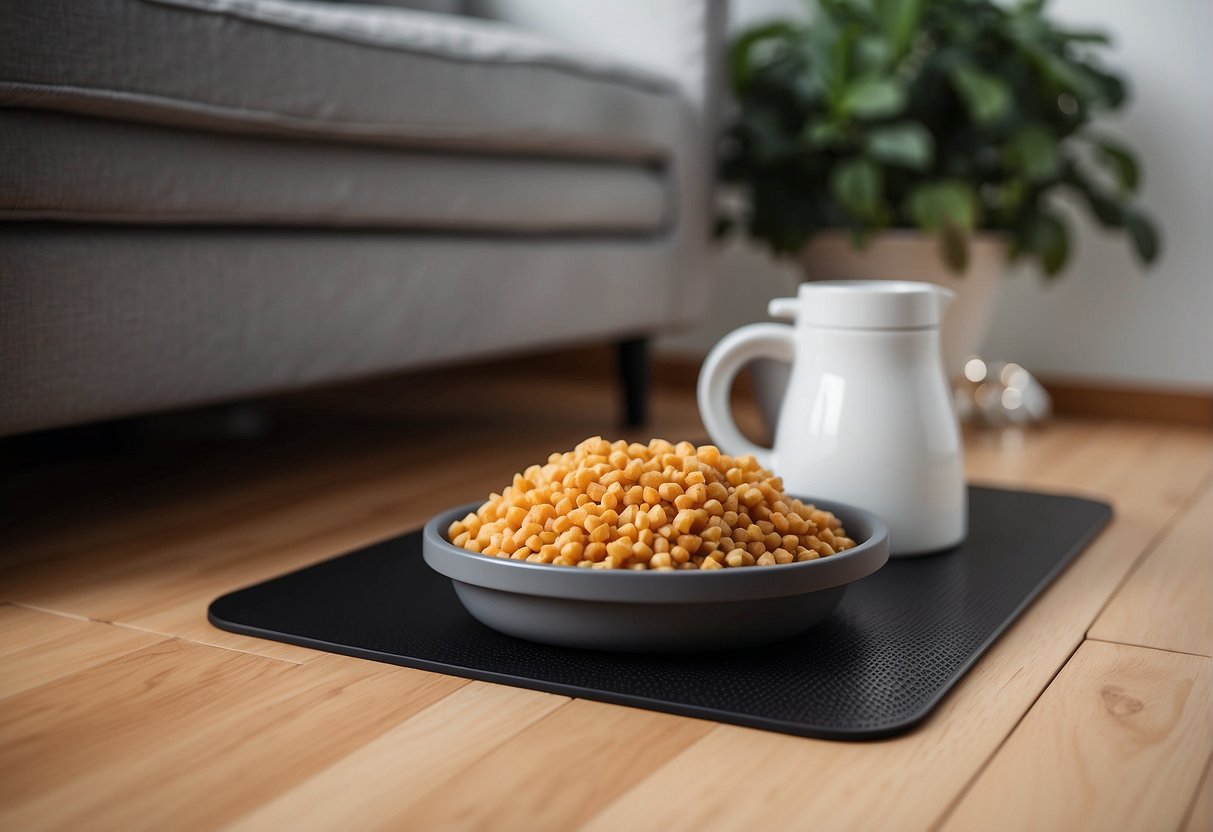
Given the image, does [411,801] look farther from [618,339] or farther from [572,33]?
[572,33]

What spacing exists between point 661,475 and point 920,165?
46.9 inches

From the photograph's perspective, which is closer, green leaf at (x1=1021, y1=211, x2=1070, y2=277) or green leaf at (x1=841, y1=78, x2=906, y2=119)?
green leaf at (x1=841, y1=78, x2=906, y2=119)

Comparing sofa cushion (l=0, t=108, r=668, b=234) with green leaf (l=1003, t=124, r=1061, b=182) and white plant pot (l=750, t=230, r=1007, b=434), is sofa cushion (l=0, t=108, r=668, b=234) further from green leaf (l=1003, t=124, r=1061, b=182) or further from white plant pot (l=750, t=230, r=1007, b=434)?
green leaf (l=1003, t=124, r=1061, b=182)

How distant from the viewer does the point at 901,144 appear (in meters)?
1.80

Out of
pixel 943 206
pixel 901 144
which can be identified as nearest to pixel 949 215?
pixel 943 206

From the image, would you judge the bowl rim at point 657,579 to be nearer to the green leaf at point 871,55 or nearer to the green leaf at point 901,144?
the green leaf at point 901,144

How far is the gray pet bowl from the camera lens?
71 centimetres

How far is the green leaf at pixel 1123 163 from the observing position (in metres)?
1.94

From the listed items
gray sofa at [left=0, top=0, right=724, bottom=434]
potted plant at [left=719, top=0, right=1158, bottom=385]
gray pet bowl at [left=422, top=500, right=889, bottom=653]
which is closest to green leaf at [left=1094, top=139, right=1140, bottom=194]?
potted plant at [left=719, top=0, right=1158, bottom=385]

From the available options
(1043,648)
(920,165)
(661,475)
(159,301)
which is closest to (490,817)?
(661,475)

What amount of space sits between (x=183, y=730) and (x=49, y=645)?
207mm

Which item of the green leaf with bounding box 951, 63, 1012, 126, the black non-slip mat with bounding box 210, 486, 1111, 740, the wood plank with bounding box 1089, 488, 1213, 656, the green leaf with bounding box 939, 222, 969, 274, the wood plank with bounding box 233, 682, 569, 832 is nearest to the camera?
the wood plank with bounding box 233, 682, 569, 832

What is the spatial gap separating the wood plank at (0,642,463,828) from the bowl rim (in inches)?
2.9

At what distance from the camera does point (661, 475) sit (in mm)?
782
